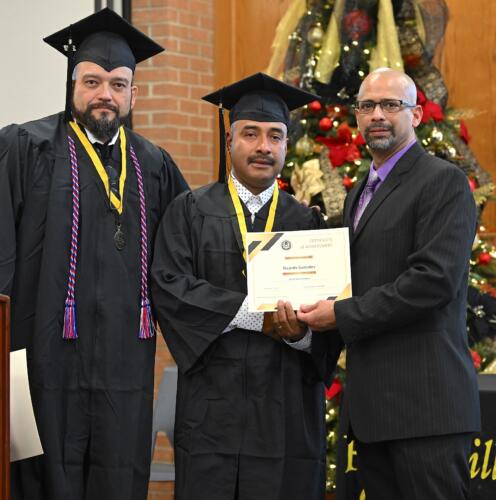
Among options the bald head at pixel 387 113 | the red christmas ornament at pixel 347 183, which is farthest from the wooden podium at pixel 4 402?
the red christmas ornament at pixel 347 183

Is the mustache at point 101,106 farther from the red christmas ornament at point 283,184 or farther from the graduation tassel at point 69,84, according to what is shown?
the red christmas ornament at point 283,184

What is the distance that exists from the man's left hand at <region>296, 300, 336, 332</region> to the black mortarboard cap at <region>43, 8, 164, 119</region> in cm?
123

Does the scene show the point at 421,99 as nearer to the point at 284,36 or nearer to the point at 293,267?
the point at 284,36

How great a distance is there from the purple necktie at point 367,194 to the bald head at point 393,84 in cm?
29

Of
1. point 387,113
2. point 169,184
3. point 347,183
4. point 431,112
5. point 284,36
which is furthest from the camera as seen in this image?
point 284,36

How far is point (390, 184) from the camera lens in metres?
3.76

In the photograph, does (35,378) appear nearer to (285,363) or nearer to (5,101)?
(285,363)

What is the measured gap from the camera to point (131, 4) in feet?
22.5

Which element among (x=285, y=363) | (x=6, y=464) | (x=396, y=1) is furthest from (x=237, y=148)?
(x=396, y=1)

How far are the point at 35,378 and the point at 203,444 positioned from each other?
0.67 meters

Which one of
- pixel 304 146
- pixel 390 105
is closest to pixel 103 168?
pixel 390 105

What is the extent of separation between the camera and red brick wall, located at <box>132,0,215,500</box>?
22.3ft

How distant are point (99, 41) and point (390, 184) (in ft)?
4.26

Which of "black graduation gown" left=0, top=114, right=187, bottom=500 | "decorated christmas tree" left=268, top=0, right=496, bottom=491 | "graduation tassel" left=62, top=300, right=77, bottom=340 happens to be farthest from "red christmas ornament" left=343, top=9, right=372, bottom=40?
"graduation tassel" left=62, top=300, right=77, bottom=340
